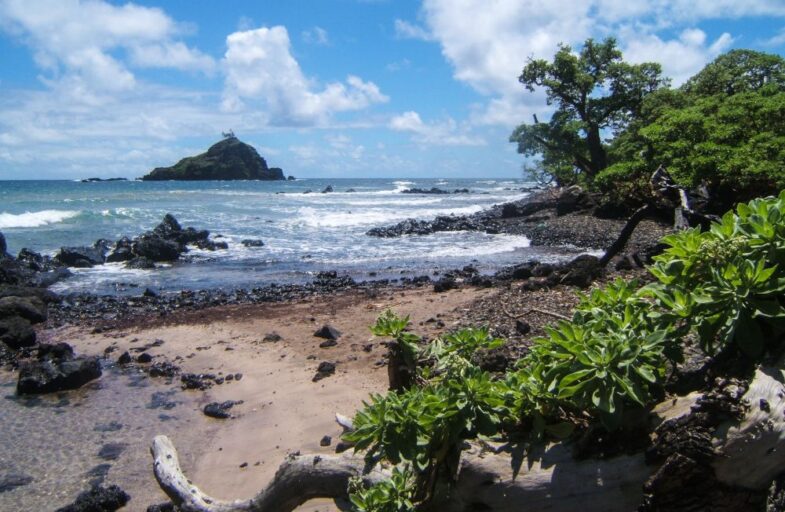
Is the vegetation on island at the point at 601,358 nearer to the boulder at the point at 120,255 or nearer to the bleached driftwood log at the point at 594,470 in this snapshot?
the bleached driftwood log at the point at 594,470

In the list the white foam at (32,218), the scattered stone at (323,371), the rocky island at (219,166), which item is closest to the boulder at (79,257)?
the white foam at (32,218)

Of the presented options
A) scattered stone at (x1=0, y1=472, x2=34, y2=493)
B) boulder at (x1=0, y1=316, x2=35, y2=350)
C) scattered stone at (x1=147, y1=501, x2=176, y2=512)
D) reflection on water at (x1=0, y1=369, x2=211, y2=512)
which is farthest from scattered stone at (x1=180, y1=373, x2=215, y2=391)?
boulder at (x1=0, y1=316, x2=35, y2=350)

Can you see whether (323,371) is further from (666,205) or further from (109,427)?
(666,205)

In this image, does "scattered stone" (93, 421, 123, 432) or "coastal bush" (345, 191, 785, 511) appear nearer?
"coastal bush" (345, 191, 785, 511)

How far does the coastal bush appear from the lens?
7.58 feet

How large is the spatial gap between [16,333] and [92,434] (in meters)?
5.36

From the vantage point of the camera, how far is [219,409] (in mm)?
7469

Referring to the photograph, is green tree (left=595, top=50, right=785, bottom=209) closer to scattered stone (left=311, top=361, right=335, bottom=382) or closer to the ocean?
the ocean

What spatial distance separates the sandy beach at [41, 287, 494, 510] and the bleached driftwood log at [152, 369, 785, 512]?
8.49 feet

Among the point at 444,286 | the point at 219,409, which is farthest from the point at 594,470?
the point at 444,286

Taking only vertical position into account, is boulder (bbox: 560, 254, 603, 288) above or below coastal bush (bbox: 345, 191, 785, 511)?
below

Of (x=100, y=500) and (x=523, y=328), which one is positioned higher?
(x=523, y=328)

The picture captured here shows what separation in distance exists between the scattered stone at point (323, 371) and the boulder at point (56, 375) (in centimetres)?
344

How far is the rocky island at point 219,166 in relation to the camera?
114562 millimetres
